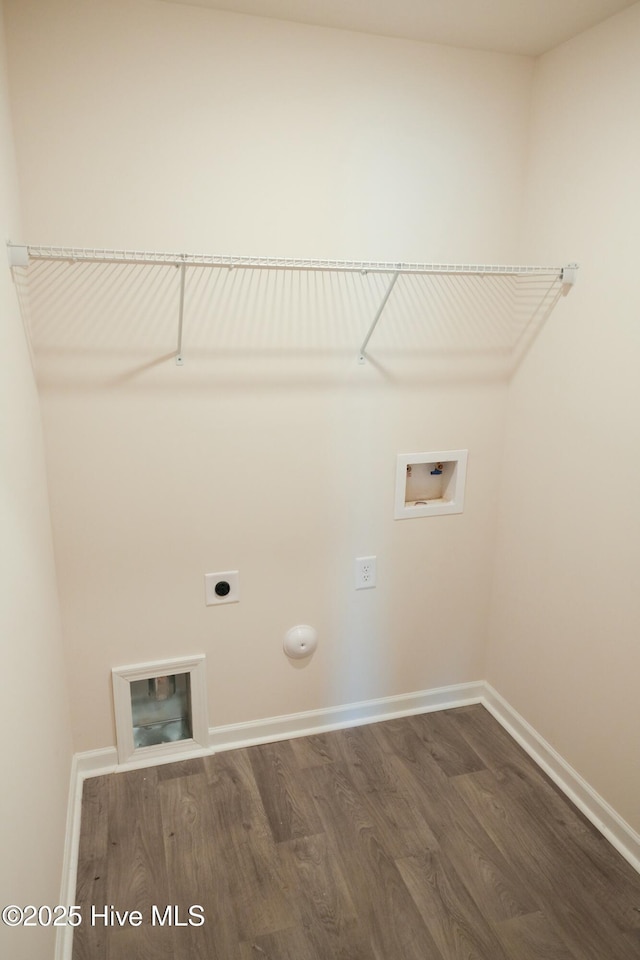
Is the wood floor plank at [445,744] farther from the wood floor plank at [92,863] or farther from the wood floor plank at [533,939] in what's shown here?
the wood floor plank at [92,863]

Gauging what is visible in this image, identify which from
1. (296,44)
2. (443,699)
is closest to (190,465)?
(296,44)

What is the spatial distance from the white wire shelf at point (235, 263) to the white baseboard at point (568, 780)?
1591 mm

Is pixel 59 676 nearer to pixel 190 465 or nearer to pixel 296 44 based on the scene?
pixel 190 465

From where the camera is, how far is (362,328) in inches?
82.9

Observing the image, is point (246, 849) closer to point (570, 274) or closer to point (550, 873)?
point (550, 873)

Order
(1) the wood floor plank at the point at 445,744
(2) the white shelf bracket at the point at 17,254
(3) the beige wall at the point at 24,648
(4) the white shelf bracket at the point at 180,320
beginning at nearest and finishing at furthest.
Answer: (3) the beige wall at the point at 24,648
(2) the white shelf bracket at the point at 17,254
(4) the white shelf bracket at the point at 180,320
(1) the wood floor plank at the point at 445,744

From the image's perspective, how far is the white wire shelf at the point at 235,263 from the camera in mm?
1543

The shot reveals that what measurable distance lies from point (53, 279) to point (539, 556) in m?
1.91

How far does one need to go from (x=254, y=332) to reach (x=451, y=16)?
109cm

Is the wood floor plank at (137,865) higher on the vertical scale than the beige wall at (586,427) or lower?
lower

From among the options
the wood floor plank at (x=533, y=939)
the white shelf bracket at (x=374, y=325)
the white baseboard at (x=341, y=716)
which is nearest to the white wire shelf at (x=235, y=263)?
the white shelf bracket at (x=374, y=325)

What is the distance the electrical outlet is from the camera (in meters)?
2.34

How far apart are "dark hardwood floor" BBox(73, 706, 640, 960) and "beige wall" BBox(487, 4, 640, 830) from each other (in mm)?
282

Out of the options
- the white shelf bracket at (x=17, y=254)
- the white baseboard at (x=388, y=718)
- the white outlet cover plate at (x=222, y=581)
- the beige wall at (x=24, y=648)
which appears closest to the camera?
the beige wall at (x=24, y=648)
